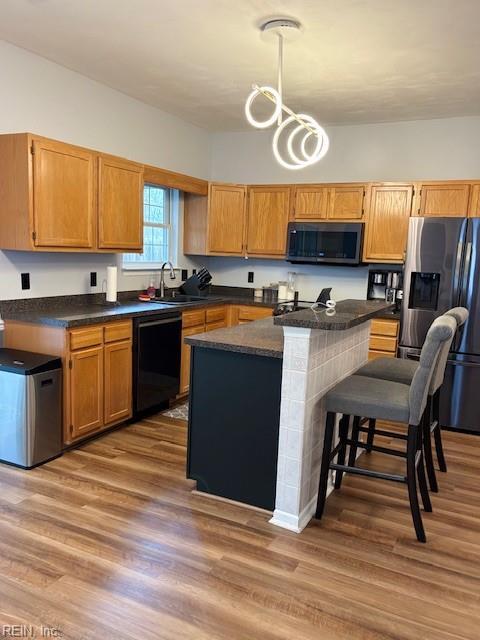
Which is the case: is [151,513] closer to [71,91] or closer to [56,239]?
[56,239]

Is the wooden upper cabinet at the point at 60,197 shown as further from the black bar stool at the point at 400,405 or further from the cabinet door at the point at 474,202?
the cabinet door at the point at 474,202

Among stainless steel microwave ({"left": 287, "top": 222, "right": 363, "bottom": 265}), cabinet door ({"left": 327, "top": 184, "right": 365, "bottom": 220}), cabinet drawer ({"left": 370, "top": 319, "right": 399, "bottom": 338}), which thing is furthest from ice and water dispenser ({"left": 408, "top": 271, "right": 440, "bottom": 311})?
cabinet door ({"left": 327, "top": 184, "right": 365, "bottom": 220})

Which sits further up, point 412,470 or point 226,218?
point 226,218

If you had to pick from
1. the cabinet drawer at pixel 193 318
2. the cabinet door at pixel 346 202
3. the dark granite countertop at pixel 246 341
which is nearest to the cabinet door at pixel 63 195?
the cabinet drawer at pixel 193 318

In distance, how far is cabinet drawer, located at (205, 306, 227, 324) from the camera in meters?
4.86

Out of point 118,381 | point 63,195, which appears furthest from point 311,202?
point 118,381

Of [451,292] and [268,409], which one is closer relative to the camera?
[268,409]

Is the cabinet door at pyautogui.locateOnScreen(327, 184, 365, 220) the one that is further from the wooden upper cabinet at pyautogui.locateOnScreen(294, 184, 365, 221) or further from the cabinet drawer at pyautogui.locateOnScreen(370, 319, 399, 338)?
the cabinet drawer at pyautogui.locateOnScreen(370, 319, 399, 338)

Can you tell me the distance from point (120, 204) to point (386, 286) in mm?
2629

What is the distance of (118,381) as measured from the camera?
12.4ft

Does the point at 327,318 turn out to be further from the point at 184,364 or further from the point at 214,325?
the point at 214,325

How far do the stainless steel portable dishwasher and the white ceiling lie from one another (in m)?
2.06

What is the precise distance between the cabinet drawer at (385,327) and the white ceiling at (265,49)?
1.90 meters

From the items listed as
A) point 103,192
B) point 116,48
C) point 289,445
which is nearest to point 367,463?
point 289,445
